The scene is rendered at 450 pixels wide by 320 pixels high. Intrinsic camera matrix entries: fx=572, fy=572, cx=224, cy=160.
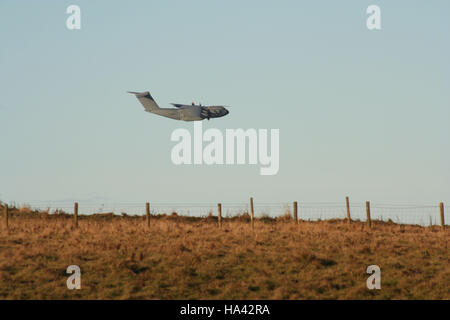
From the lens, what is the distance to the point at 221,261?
2753 centimetres

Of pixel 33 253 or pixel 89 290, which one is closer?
pixel 89 290

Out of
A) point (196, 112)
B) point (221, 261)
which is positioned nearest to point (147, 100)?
point (196, 112)

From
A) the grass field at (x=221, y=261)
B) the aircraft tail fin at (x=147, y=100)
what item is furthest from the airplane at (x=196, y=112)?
the grass field at (x=221, y=261)

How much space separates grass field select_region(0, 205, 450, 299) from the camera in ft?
75.8

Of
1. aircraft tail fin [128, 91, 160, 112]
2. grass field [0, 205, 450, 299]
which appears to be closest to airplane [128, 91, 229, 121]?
aircraft tail fin [128, 91, 160, 112]

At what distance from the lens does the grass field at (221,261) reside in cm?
2309

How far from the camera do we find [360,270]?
85.4ft

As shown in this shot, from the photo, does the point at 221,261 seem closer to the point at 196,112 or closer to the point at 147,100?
the point at 196,112

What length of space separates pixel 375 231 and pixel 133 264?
18227 millimetres

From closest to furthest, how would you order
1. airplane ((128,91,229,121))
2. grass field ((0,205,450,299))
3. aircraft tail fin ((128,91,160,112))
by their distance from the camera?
grass field ((0,205,450,299)) < airplane ((128,91,229,121)) < aircraft tail fin ((128,91,160,112))

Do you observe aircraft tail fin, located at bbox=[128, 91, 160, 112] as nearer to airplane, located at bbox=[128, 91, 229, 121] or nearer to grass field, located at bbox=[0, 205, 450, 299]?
airplane, located at bbox=[128, 91, 229, 121]
